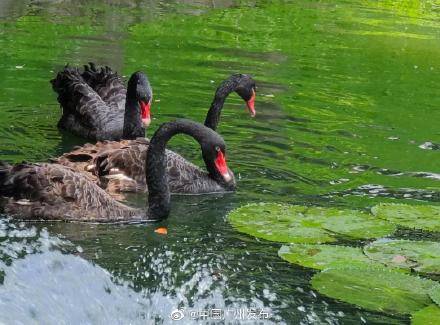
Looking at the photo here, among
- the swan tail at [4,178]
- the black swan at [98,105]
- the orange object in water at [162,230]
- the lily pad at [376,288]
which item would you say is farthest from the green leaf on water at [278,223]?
the black swan at [98,105]

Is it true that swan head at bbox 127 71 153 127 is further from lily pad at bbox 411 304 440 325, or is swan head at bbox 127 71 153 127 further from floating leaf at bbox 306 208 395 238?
lily pad at bbox 411 304 440 325

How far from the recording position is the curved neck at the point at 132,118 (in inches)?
345

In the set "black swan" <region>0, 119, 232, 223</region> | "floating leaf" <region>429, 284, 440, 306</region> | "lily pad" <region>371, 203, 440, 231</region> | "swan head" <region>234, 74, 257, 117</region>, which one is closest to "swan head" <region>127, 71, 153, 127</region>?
"swan head" <region>234, 74, 257, 117</region>

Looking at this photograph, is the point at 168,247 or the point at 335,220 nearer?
the point at 168,247

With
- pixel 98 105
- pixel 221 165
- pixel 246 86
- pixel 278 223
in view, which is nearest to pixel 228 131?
pixel 246 86

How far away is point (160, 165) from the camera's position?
7039 mm

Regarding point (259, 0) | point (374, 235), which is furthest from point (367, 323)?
point (259, 0)

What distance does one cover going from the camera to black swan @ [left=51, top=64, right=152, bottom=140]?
8.80 meters

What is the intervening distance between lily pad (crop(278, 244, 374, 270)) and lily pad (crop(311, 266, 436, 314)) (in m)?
0.11

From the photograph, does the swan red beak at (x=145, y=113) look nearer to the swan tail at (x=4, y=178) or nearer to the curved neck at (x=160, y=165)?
the curved neck at (x=160, y=165)

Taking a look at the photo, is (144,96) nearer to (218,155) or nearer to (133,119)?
(133,119)

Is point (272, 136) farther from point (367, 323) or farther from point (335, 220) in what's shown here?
point (367, 323)

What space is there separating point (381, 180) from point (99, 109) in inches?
112

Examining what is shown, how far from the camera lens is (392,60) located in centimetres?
1442
